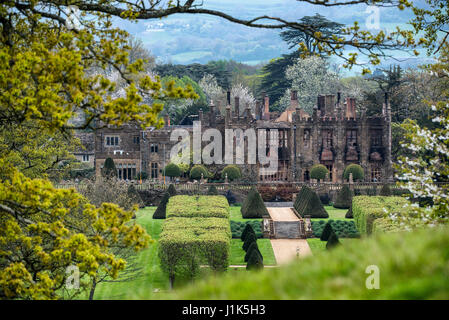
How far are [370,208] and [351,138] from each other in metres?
24.9

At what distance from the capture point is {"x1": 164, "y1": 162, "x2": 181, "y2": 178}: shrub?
57125mm

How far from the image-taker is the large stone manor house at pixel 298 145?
199 ft

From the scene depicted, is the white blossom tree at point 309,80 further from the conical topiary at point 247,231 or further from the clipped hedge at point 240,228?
the conical topiary at point 247,231

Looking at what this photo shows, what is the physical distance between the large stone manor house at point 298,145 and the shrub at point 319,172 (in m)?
2.60

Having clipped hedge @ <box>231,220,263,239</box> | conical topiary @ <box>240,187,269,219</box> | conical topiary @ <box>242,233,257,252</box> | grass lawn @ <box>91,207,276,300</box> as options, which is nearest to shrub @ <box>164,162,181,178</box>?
conical topiary @ <box>240,187,269,219</box>

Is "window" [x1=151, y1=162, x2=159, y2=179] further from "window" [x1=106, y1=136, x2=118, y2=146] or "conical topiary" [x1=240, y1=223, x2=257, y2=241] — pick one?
"conical topiary" [x1=240, y1=223, x2=257, y2=241]

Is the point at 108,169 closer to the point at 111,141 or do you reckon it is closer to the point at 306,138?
the point at 111,141

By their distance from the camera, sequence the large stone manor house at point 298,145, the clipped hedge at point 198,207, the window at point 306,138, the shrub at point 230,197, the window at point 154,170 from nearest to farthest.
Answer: the clipped hedge at point 198,207
the shrub at point 230,197
the large stone manor house at point 298,145
the window at point 154,170
the window at point 306,138

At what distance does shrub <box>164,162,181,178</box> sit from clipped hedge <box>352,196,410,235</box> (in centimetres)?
2026

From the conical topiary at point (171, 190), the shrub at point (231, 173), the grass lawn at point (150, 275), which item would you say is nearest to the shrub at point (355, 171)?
A: the shrub at point (231, 173)

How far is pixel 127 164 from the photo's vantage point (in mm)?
60750

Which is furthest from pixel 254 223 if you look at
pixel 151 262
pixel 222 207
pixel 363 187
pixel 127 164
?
pixel 127 164

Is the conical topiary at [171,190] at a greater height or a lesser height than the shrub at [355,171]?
lesser

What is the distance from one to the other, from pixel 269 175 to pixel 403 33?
50.4 metres
